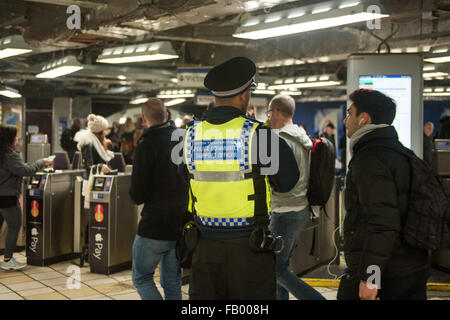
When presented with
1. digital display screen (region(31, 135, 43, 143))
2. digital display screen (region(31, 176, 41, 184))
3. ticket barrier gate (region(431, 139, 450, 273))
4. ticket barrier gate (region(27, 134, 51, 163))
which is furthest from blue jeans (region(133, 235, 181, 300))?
digital display screen (region(31, 135, 43, 143))

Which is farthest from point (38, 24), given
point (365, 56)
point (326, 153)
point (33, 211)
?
point (326, 153)

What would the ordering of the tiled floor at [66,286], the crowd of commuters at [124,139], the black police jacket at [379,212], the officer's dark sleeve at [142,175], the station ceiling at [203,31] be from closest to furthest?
the black police jacket at [379,212]
the officer's dark sleeve at [142,175]
the tiled floor at [66,286]
the station ceiling at [203,31]
the crowd of commuters at [124,139]

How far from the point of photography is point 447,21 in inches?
292

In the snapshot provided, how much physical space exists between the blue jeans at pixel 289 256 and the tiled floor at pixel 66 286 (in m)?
1.18

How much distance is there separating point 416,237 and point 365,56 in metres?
3.26

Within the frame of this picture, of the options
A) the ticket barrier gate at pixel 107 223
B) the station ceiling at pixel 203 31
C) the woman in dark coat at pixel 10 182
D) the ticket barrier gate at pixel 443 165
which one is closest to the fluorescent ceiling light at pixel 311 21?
the station ceiling at pixel 203 31

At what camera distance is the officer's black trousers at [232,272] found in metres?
2.46

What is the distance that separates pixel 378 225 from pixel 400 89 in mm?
3299

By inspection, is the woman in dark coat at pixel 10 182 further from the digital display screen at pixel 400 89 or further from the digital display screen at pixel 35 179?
the digital display screen at pixel 400 89

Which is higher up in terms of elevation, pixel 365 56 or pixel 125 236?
pixel 365 56

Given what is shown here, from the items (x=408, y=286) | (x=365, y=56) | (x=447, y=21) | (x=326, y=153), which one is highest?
(x=447, y=21)

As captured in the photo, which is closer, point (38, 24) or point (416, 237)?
point (416, 237)

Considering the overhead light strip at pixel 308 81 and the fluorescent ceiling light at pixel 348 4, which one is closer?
the fluorescent ceiling light at pixel 348 4
